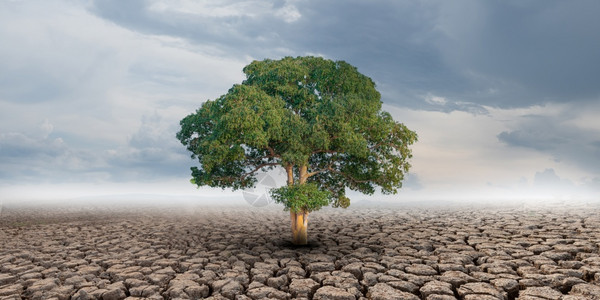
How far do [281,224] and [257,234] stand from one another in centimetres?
343

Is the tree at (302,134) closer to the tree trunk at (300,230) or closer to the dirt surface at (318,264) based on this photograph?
the tree trunk at (300,230)

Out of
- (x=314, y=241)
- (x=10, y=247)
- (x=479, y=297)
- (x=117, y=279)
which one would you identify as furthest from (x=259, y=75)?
(x=10, y=247)

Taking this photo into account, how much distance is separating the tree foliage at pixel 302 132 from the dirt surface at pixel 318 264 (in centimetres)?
175

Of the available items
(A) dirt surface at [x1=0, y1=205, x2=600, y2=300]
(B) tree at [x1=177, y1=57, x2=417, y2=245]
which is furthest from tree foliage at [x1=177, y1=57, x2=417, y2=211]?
(A) dirt surface at [x1=0, y1=205, x2=600, y2=300]

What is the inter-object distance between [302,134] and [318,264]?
3313 mm

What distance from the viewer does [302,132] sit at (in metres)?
10.8

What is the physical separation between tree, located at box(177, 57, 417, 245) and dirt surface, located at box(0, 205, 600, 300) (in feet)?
5.57

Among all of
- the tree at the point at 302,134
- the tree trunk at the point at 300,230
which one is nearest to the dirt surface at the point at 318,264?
the tree trunk at the point at 300,230

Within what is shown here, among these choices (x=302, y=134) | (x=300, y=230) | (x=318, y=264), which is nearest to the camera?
(x=318, y=264)

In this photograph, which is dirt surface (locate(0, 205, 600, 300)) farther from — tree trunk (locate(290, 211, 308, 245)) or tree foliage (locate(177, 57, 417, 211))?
tree foliage (locate(177, 57, 417, 211))

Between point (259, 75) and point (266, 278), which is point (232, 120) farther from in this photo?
point (266, 278)

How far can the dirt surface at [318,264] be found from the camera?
7.57 meters

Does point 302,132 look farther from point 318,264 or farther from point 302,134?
point 318,264

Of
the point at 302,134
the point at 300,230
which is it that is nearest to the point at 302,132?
the point at 302,134
